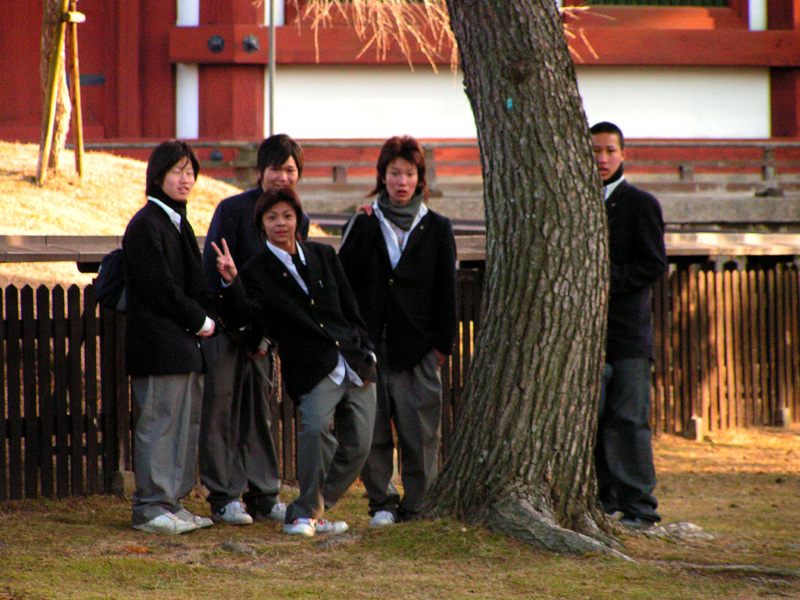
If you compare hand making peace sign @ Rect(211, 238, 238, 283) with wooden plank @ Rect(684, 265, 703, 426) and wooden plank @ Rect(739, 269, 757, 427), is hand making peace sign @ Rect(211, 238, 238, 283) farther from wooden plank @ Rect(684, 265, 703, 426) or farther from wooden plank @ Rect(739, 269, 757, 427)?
wooden plank @ Rect(739, 269, 757, 427)

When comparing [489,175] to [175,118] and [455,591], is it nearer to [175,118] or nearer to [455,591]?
[455,591]

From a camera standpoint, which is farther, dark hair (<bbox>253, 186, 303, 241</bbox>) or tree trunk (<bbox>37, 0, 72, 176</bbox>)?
tree trunk (<bbox>37, 0, 72, 176</bbox>)

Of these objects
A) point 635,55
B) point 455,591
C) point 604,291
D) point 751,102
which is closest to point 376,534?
point 455,591

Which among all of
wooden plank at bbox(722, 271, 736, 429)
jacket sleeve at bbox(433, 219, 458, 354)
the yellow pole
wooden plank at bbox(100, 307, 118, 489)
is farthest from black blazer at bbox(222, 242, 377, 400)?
the yellow pole

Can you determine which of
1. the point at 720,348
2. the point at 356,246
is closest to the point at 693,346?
the point at 720,348

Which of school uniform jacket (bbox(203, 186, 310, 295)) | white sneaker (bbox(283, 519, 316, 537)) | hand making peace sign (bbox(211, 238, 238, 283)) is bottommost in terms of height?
white sneaker (bbox(283, 519, 316, 537))

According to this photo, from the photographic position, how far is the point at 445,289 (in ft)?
16.9

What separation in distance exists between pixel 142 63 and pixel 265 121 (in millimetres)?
2044

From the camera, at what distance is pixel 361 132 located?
16.3m

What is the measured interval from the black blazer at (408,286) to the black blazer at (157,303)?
826mm

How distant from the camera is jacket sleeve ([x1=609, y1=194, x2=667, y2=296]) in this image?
17.0 feet

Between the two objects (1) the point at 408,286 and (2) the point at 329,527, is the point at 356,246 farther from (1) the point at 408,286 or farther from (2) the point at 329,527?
(2) the point at 329,527

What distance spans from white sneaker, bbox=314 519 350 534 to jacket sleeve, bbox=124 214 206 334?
1095 mm

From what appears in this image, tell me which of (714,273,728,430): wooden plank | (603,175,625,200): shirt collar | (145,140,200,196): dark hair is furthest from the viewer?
(714,273,728,430): wooden plank
